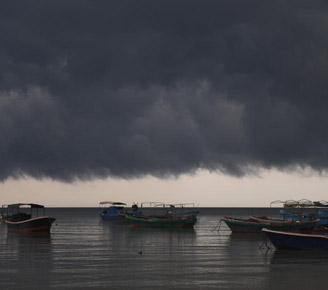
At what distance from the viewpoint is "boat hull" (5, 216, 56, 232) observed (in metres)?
74.2

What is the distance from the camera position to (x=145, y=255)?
43500mm

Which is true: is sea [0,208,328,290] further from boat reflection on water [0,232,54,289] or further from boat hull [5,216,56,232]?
boat hull [5,216,56,232]

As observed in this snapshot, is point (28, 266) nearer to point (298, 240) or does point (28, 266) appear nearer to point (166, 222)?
point (298, 240)

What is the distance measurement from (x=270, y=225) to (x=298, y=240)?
24.1 m

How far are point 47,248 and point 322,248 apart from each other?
26363 millimetres

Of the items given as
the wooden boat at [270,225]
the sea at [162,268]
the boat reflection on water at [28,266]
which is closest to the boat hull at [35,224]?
the boat reflection on water at [28,266]

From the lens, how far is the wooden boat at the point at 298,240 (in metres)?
44.1

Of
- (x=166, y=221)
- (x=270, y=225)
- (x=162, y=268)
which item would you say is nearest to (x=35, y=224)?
(x=166, y=221)

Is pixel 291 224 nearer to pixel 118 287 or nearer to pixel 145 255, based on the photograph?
pixel 145 255

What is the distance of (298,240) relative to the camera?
44875mm

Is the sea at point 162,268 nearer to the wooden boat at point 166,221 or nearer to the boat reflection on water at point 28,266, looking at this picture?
the boat reflection on water at point 28,266

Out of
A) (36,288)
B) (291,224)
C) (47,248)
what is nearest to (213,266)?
(36,288)

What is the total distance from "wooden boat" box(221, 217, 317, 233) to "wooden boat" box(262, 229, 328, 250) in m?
19.3

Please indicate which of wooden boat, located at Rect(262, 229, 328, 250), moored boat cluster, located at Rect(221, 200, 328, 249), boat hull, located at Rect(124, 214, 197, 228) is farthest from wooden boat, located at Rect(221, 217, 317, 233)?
wooden boat, located at Rect(262, 229, 328, 250)
